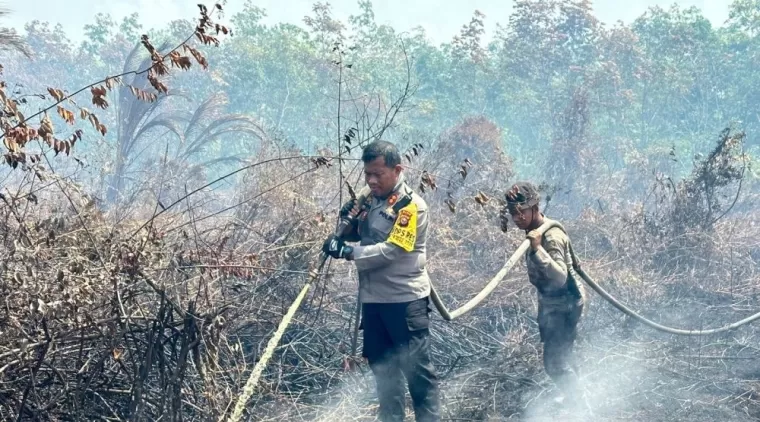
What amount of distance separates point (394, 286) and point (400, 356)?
0.47m

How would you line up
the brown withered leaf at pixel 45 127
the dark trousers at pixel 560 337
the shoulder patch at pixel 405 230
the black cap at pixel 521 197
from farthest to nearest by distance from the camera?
the dark trousers at pixel 560 337 < the black cap at pixel 521 197 < the shoulder patch at pixel 405 230 < the brown withered leaf at pixel 45 127

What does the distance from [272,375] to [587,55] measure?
96.6 feet

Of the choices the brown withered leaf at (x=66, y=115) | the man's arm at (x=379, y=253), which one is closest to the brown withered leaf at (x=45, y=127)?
the brown withered leaf at (x=66, y=115)

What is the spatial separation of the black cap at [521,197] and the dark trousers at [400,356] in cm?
96

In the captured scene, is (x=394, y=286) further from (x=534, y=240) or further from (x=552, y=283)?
(x=552, y=283)

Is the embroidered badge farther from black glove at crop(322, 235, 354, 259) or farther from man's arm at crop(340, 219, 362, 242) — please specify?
man's arm at crop(340, 219, 362, 242)

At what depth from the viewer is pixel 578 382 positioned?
514 cm

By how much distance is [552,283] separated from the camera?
188 inches

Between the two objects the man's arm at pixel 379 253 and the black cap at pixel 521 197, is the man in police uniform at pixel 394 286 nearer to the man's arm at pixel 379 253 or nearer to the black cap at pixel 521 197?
the man's arm at pixel 379 253

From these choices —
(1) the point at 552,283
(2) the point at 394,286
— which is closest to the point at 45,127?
(2) the point at 394,286

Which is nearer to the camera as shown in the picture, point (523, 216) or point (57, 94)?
point (57, 94)

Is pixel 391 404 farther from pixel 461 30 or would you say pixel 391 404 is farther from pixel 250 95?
pixel 250 95

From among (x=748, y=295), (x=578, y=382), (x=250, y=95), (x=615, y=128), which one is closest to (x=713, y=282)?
(x=748, y=295)

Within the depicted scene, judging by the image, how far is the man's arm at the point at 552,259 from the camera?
4.59m
